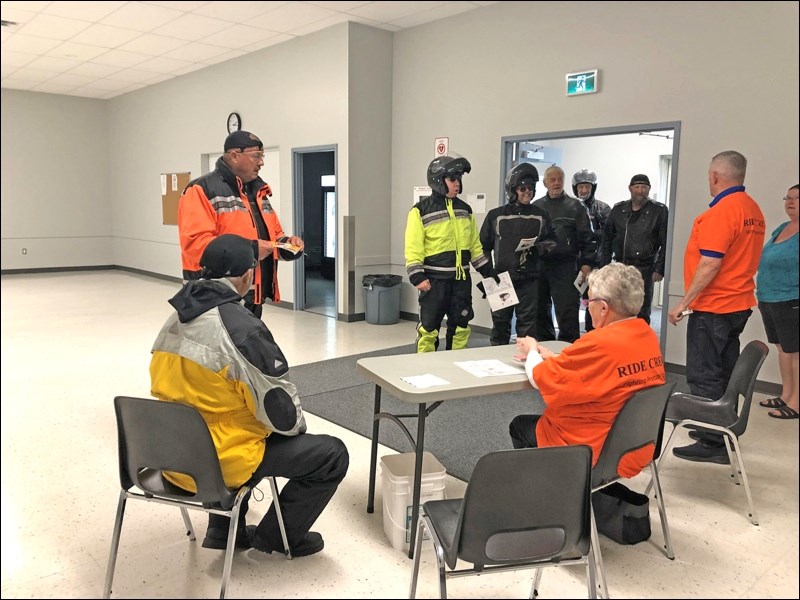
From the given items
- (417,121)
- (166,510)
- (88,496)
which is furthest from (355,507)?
Answer: (417,121)

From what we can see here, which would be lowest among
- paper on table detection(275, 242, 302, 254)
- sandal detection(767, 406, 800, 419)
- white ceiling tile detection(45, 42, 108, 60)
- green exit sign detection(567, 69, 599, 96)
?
sandal detection(767, 406, 800, 419)

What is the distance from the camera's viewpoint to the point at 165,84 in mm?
1590

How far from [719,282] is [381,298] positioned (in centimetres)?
367

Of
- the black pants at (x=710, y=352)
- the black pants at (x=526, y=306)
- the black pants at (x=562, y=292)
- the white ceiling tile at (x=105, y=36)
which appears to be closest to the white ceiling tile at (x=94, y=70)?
the white ceiling tile at (x=105, y=36)

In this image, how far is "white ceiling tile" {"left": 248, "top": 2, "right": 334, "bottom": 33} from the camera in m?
0.86

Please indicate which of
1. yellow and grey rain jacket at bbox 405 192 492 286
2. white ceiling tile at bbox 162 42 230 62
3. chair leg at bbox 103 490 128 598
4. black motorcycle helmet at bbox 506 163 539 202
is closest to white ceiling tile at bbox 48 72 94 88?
white ceiling tile at bbox 162 42 230 62

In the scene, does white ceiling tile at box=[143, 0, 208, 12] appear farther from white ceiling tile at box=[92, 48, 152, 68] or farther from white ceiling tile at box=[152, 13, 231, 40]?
white ceiling tile at box=[92, 48, 152, 68]

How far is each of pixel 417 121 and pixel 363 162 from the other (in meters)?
0.65

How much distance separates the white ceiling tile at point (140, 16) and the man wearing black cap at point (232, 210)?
5.07 feet

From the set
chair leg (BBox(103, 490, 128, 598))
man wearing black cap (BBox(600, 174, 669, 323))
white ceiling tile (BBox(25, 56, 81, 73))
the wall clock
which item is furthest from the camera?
man wearing black cap (BBox(600, 174, 669, 323))

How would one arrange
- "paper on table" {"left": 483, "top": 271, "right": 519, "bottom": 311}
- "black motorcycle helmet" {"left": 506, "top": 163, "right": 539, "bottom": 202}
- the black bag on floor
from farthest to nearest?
"black motorcycle helmet" {"left": 506, "top": 163, "right": 539, "bottom": 202}, "paper on table" {"left": 483, "top": 271, "right": 519, "bottom": 311}, the black bag on floor

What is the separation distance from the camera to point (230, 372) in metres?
1.55

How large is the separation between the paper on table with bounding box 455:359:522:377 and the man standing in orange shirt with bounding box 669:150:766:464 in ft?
2.87

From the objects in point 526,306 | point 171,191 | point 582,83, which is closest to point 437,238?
point 526,306
